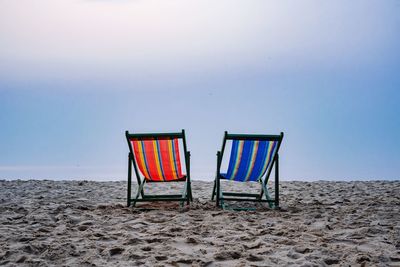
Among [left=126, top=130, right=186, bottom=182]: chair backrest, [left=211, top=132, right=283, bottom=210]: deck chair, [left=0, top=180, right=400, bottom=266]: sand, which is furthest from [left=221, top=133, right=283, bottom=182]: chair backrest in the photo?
[left=126, top=130, right=186, bottom=182]: chair backrest

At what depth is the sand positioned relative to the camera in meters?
3.17

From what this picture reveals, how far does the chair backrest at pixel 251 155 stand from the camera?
208 inches

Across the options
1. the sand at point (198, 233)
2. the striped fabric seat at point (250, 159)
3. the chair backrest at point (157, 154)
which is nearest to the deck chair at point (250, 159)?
the striped fabric seat at point (250, 159)

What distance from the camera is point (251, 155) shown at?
17.7 feet

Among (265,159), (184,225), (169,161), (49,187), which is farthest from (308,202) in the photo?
(49,187)

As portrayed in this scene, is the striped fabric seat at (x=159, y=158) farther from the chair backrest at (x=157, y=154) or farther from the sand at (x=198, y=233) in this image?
the sand at (x=198, y=233)

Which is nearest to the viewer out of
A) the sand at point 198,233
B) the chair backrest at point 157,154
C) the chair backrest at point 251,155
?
the sand at point 198,233

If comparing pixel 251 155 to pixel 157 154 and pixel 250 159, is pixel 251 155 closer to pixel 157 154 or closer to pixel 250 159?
pixel 250 159

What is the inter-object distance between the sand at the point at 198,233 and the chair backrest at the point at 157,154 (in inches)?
15.9

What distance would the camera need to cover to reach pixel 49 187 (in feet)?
25.2

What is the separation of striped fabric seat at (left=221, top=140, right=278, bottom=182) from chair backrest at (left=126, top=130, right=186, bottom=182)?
1.97ft

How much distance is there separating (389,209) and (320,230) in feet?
5.31

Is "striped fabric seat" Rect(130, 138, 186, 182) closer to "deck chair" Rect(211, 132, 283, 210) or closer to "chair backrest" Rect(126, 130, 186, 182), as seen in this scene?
"chair backrest" Rect(126, 130, 186, 182)

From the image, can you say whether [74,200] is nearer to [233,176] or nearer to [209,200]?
[209,200]
